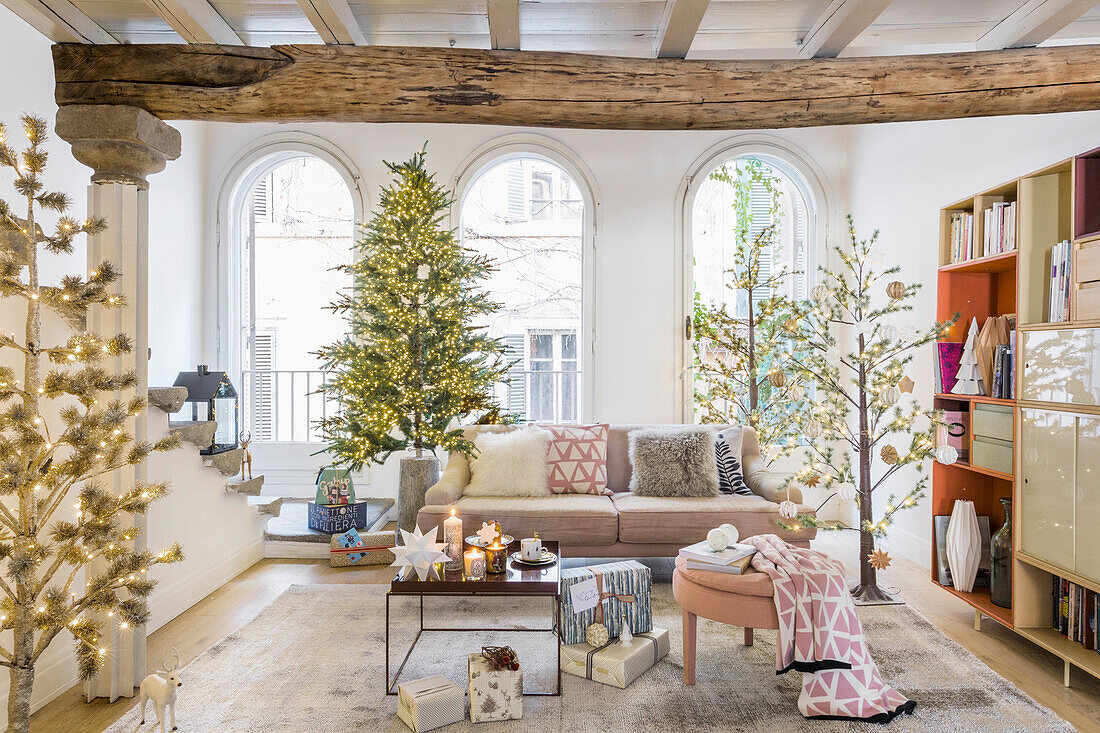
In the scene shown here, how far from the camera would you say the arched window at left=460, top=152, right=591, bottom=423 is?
18.9 ft

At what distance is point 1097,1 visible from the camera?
2.59m

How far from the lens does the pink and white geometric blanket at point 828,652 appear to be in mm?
2557

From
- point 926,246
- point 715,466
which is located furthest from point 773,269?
point 715,466

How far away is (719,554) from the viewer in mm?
2885

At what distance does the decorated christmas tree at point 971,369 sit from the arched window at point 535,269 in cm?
289

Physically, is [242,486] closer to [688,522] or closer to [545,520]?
[545,520]

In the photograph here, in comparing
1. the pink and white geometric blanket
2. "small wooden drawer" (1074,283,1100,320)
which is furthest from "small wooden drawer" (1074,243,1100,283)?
the pink and white geometric blanket

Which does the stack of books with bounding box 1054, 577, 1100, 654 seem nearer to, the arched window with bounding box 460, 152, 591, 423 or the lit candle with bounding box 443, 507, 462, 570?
the lit candle with bounding box 443, 507, 462, 570

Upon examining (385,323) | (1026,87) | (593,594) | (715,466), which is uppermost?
(1026,87)

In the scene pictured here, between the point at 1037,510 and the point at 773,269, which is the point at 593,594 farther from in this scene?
the point at 773,269

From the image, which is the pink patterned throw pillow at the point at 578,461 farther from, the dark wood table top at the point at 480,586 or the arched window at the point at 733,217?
the arched window at the point at 733,217

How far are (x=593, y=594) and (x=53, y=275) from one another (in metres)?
3.17

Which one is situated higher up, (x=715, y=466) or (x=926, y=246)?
(x=926, y=246)

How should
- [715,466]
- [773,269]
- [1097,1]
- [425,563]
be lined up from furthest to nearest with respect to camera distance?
[773,269] → [715,466] → [425,563] → [1097,1]
